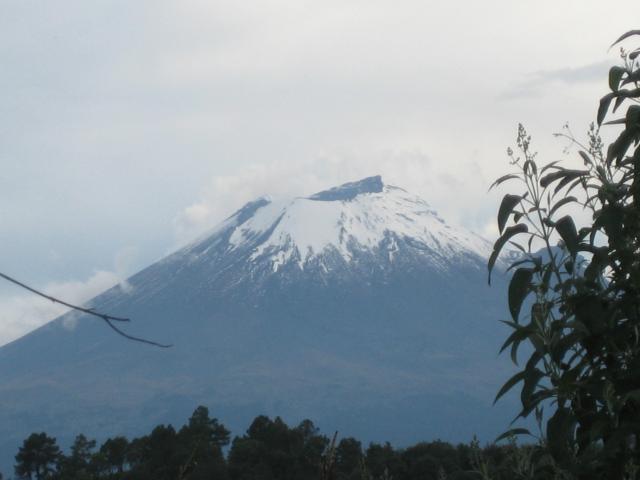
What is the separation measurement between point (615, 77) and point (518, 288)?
1.04m

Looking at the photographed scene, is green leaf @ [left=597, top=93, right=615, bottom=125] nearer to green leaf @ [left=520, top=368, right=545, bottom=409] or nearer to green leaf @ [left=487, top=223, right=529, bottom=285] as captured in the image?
green leaf @ [left=487, top=223, right=529, bottom=285]

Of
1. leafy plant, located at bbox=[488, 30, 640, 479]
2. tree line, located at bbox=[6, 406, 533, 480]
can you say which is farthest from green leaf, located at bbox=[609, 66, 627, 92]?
tree line, located at bbox=[6, 406, 533, 480]

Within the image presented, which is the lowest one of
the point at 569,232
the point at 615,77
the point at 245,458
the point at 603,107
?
the point at 569,232

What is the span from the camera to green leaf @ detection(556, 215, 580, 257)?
4.15m

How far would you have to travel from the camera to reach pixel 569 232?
4219 mm

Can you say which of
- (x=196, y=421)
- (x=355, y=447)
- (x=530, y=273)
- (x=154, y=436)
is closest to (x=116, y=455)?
(x=154, y=436)

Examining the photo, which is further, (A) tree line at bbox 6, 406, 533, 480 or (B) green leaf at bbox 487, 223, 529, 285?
(A) tree line at bbox 6, 406, 533, 480

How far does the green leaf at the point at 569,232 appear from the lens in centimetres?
415

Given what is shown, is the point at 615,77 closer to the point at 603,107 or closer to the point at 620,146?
the point at 603,107

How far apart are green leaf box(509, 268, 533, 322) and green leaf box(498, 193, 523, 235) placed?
8.6 inches

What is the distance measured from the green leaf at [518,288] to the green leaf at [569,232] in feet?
0.72

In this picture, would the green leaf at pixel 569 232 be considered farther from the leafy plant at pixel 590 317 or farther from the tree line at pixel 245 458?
the tree line at pixel 245 458

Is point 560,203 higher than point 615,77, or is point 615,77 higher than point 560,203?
point 615,77

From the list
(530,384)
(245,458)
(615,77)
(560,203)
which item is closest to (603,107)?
(615,77)
